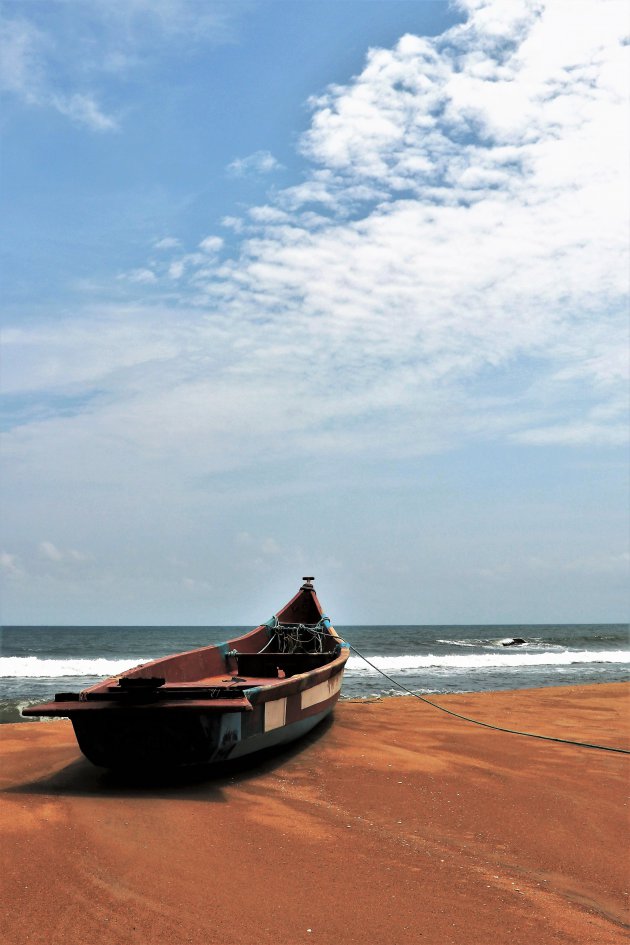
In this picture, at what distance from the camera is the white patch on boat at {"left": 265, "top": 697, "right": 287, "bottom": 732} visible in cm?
661

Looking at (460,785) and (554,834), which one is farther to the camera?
(460,785)

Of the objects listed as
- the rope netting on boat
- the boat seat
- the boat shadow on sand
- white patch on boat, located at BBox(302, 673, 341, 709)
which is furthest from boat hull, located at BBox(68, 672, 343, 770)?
the rope netting on boat

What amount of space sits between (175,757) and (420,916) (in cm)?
274

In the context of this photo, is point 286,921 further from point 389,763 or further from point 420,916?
point 389,763

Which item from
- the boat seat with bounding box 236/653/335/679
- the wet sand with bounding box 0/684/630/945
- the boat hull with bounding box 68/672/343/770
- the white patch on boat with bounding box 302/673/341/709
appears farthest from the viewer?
the boat seat with bounding box 236/653/335/679

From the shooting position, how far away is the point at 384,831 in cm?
507

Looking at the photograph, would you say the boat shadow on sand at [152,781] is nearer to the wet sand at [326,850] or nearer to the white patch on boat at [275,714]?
the wet sand at [326,850]

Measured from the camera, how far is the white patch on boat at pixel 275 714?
661 cm

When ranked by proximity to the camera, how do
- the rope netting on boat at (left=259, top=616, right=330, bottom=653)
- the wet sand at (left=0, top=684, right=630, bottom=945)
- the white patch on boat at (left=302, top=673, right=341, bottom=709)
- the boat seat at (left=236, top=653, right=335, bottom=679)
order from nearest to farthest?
the wet sand at (left=0, top=684, right=630, bottom=945) → the white patch on boat at (left=302, top=673, right=341, bottom=709) → the boat seat at (left=236, top=653, right=335, bottom=679) → the rope netting on boat at (left=259, top=616, right=330, bottom=653)

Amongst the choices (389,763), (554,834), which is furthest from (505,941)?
(389,763)

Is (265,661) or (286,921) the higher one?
(265,661)

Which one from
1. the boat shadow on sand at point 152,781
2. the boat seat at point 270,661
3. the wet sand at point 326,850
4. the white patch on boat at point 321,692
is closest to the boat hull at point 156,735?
the boat shadow on sand at point 152,781

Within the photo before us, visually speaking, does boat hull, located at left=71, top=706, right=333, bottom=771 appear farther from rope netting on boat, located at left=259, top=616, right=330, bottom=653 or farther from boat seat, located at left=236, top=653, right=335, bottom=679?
rope netting on boat, located at left=259, top=616, right=330, bottom=653

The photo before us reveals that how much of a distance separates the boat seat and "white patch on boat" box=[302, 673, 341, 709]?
1.81 ft
